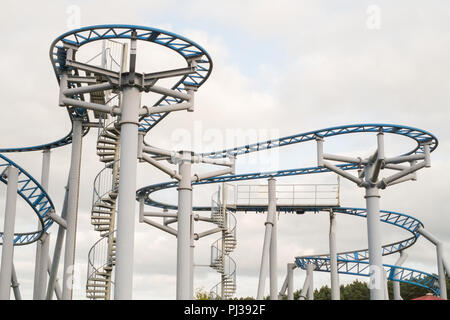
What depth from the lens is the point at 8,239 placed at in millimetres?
20000

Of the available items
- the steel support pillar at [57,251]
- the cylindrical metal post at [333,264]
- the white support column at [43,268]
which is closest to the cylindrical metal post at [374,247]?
the cylindrical metal post at [333,264]

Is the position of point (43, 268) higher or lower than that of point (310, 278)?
lower

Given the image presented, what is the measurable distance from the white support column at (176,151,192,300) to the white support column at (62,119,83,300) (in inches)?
142

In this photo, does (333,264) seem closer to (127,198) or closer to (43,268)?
(43,268)

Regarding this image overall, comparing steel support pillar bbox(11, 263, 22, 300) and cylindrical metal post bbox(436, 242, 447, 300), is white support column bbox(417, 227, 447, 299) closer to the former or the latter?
cylindrical metal post bbox(436, 242, 447, 300)

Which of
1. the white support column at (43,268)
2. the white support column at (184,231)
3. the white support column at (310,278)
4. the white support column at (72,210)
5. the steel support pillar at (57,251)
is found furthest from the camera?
the white support column at (310,278)

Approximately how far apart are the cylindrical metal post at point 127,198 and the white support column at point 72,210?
17.7 feet

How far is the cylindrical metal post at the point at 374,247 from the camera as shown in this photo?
22500mm

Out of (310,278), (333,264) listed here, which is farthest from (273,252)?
(310,278)

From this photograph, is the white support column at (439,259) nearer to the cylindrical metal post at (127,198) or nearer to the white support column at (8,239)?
the cylindrical metal post at (127,198)

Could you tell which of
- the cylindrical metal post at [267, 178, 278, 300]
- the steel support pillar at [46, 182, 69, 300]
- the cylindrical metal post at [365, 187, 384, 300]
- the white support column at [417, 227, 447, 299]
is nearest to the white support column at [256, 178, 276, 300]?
the cylindrical metal post at [267, 178, 278, 300]

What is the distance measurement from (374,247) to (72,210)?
37.2 ft

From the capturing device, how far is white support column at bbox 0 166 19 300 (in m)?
20.0
